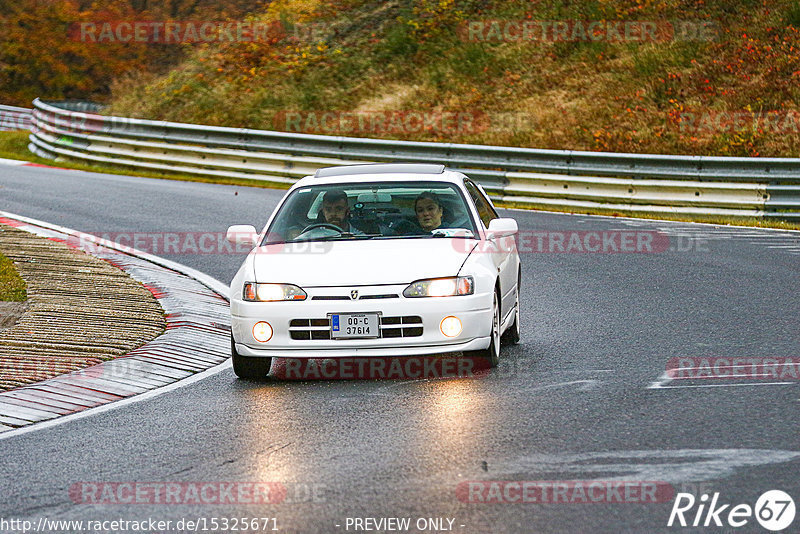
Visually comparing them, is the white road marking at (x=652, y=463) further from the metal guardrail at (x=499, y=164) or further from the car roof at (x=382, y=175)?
the metal guardrail at (x=499, y=164)

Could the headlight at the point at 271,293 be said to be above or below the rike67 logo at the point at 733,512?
above

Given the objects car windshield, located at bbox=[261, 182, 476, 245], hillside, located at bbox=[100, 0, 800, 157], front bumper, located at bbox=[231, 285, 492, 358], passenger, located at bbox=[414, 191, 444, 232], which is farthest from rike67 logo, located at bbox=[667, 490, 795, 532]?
hillside, located at bbox=[100, 0, 800, 157]

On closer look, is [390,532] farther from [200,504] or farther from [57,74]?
[57,74]

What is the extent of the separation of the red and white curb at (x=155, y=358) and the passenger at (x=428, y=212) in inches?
77.5

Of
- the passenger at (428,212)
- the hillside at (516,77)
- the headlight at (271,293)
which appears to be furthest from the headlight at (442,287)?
the hillside at (516,77)

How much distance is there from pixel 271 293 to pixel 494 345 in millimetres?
1693

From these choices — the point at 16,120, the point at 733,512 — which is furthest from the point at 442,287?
the point at 16,120

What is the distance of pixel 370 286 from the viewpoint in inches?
322

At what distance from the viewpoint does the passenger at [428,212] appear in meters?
9.33

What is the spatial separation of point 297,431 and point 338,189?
3036 mm

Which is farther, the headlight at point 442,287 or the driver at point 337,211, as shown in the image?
the driver at point 337,211

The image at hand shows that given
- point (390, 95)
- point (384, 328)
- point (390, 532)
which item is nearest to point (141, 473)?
point (390, 532)

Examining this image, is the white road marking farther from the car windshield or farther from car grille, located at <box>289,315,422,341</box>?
the car windshield


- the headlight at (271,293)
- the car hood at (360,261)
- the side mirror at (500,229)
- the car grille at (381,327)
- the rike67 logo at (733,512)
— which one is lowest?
the rike67 logo at (733,512)
